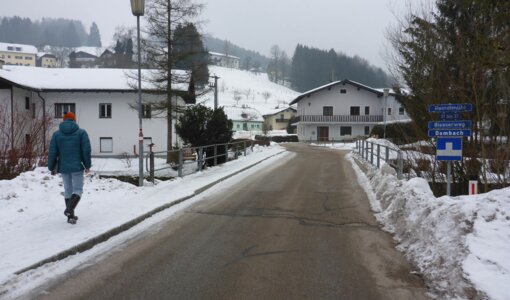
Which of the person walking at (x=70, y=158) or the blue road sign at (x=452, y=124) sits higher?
the blue road sign at (x=452, y=124)

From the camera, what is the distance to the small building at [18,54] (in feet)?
500

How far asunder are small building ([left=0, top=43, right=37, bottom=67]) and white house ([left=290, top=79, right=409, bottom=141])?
12485 centimetres

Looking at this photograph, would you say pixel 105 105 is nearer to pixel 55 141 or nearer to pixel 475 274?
pixel 55 141

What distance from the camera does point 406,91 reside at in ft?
44.1

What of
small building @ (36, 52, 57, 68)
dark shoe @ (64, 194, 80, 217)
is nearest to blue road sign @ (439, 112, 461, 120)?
dark shoe @ (64, 194, 80, 217)

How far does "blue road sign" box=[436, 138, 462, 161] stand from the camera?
8.98 meters

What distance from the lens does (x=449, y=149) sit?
9109mm

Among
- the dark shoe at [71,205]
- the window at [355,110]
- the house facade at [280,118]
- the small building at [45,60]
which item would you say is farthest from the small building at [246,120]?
the dark shoe at [71,205]

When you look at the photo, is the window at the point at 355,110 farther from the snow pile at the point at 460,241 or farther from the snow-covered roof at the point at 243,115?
the snow pile at the point at 460,241

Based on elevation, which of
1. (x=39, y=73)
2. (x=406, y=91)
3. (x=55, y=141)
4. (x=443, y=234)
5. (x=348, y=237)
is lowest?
(x=348, y=237)

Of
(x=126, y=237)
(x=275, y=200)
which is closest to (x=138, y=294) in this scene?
(x=126, y=237)

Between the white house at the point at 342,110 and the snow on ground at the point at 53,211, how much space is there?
2097 inches

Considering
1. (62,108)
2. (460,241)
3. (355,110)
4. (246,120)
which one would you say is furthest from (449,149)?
(246,120)

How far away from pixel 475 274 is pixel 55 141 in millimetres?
6344
